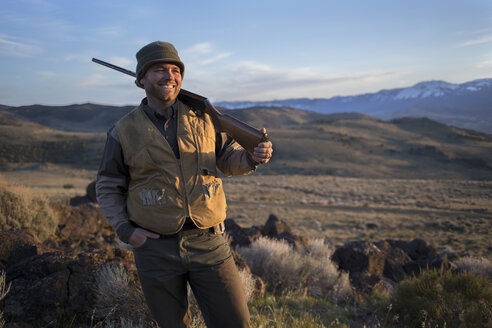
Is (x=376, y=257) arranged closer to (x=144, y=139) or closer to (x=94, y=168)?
(x=144, y=139)

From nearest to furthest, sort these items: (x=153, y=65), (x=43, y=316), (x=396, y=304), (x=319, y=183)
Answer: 1. (x=153, y=65)
2. (x=43, y=316)
3. (x=396, y=304)
4. (x=319, y=183)

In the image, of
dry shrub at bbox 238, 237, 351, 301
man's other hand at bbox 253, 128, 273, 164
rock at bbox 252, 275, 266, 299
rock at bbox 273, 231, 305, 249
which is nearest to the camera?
man's other hand at bbox 253, 128, 273, 164

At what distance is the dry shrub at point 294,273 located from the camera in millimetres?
4902

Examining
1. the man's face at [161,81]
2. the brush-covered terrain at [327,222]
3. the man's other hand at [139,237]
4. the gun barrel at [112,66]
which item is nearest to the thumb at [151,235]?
the man's other hand at [139,237]

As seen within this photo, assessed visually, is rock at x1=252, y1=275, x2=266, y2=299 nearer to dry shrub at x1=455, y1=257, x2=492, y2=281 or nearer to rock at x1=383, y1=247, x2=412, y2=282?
rock at x1=383, y1=247, x2=412, y2=282

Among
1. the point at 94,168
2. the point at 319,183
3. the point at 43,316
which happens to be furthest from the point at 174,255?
the point at 94,168

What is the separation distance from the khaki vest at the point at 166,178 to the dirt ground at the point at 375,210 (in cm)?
852

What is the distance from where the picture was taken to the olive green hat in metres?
2.11

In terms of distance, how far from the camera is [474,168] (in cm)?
2939

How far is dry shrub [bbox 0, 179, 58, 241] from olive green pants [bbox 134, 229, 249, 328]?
4748mm

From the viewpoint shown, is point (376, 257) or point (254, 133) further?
point (376, 257)

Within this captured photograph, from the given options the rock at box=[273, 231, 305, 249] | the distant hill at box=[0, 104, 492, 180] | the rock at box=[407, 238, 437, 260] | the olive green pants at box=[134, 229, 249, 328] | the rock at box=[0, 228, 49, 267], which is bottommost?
the distant hill at box=[0, 104, 492, 180]

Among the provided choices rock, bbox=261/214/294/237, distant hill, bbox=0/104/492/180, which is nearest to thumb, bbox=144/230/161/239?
rock, bbox=261/214/294/237

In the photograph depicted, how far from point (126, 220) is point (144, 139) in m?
0.54
